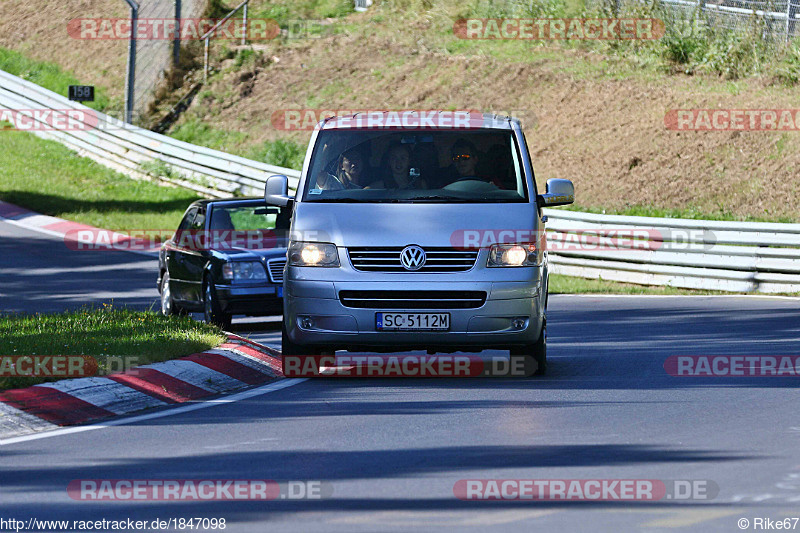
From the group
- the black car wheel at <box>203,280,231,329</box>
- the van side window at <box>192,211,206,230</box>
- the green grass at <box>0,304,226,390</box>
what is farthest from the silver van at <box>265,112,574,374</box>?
the van side window at <box>192,211,206,230</box>

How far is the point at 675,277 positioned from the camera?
2062cm

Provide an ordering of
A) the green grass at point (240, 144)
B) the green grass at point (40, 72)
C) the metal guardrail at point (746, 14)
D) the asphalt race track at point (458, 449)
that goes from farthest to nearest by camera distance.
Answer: the green grass at point (40, 72) < the green grass at point (240, 144) < the metal guardrail at point (746, 14) < the asphalt race track at point (458, 449)

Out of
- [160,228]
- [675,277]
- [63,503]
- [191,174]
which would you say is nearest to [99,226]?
[160,228]

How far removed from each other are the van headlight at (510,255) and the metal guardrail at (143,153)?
56.0ft

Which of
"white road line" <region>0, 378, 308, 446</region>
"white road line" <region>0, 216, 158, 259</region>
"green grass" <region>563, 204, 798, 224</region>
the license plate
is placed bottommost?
"white road line" <region>0, 216, 158, 259</region>

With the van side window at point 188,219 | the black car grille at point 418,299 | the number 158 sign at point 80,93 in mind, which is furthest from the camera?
the number 158 sign at point 80,93

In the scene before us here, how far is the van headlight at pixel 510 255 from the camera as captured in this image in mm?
10445

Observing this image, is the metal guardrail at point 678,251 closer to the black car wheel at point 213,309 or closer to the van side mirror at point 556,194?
the black car wheel at point 213,309

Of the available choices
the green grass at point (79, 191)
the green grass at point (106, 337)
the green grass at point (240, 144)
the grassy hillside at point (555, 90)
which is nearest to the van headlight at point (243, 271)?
the green grass at point (106, 337)

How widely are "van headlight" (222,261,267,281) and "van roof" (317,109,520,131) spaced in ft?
13.7

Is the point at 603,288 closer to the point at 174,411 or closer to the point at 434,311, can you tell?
the point at 434,311

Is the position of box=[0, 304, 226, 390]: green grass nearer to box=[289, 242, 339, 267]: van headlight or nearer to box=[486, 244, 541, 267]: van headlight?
box=[289, 242, 339, 267]: van headlight

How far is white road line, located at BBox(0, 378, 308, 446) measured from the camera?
27.0 feet

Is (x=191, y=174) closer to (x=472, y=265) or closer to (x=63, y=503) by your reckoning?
(x=472, y=265)
